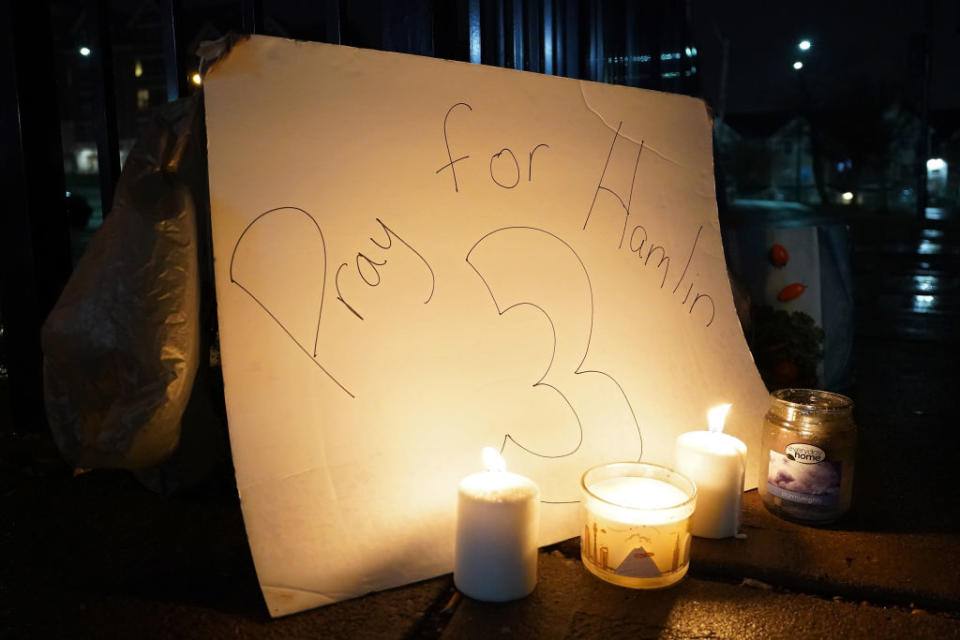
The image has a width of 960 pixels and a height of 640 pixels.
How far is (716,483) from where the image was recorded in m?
1.62

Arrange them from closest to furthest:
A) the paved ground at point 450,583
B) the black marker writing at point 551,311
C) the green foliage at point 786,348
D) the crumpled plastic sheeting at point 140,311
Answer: the paved ground at point 450,583 → the crumpled plastic sheeting at point 140,311 → the black marker writing at point 551,311 → the green foliage at point 786,348

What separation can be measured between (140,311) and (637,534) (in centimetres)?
108

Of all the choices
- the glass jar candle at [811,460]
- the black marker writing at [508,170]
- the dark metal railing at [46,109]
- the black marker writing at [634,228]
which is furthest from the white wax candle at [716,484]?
the dark metal railing at [46,109]

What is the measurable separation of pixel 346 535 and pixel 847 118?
1500 inches

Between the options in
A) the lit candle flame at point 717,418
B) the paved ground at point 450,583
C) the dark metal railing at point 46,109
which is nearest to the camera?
the paved ground at point 450,583

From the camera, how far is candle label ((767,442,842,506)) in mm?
1662

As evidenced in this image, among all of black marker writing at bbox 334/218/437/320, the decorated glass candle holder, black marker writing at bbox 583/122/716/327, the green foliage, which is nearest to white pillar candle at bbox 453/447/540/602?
the decorated glass candle holder

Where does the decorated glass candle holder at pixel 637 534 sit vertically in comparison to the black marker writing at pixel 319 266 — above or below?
below

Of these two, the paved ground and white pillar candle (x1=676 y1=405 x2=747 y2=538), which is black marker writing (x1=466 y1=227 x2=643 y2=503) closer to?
white pillar candle (x1=676 y1=405 x2=747 y2=538)

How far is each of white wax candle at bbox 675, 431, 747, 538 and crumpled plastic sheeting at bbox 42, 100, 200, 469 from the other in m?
1.12

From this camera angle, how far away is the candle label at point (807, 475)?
5.45ft

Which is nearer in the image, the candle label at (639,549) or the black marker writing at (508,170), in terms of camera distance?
the candle label at (639,549)

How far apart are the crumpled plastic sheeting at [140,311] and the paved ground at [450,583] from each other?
0.25 m

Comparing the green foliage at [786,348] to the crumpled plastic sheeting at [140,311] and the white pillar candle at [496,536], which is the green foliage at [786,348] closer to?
the white pillar candle at [496,536]
